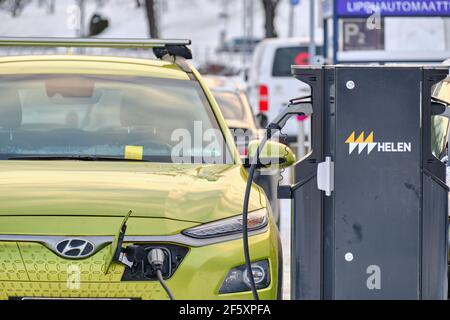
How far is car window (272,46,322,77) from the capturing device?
21.0 meters

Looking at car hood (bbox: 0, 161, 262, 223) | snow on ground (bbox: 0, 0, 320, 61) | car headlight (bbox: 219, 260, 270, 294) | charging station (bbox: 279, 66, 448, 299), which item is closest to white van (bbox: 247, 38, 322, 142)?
car hood (bbox: 0, 161, 262, 223)

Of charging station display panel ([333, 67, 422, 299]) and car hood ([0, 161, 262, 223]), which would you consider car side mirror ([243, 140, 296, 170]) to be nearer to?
car hood ([0, 161, 262, 223])

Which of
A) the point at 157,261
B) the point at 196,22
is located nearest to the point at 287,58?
the point at 157,261

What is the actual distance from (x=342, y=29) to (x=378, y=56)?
640 mm

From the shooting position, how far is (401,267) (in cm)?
534

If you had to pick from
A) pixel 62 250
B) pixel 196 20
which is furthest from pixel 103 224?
pixel 196 20

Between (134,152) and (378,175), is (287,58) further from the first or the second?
(378,175)

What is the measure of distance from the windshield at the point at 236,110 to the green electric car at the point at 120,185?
4.92 meters

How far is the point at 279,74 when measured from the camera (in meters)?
21.0

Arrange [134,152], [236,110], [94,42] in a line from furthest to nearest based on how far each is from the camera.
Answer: [236,110], [94,42], [134,152]

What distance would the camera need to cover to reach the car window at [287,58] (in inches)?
828

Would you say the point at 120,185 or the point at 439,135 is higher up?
the point at 439,135

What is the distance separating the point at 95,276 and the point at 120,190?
57cm
